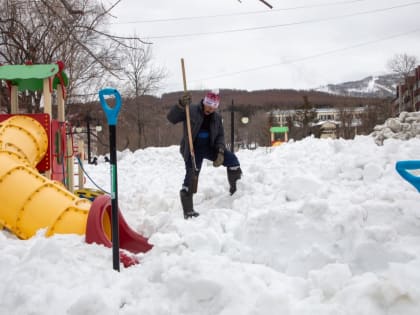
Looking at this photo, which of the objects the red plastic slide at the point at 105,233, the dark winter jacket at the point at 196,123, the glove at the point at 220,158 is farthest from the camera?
the glove at the point at 220,158

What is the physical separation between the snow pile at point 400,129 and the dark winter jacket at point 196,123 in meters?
7.34

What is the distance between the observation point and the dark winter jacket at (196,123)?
5.60 metres

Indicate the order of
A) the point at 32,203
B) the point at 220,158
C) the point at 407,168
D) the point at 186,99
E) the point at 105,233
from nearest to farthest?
the point at 407,168 < the point at 105,233 < the point at 32,203 < the point at 186,99 < the point at 220,158

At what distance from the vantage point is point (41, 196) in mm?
4973

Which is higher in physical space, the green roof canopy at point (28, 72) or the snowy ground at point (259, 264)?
the green roof canopy at point (28, 72)

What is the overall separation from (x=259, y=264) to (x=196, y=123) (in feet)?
8.52

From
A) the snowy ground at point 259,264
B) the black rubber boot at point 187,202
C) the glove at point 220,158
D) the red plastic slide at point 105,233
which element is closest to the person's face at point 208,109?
the glove at point 220,158

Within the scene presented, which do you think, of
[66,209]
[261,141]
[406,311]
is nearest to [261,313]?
[406,311]

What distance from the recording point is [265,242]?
3773mm

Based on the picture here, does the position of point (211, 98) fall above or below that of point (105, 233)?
above

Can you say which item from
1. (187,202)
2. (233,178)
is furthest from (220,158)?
(187,202)

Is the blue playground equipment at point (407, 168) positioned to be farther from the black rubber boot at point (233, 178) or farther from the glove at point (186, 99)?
the black rubber boot at point (233, 178)

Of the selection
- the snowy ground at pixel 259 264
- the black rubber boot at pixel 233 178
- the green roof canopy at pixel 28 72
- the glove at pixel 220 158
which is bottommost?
the snowy ground at pixel 259 264

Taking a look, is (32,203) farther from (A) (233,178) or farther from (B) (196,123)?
(A) (233,178)
